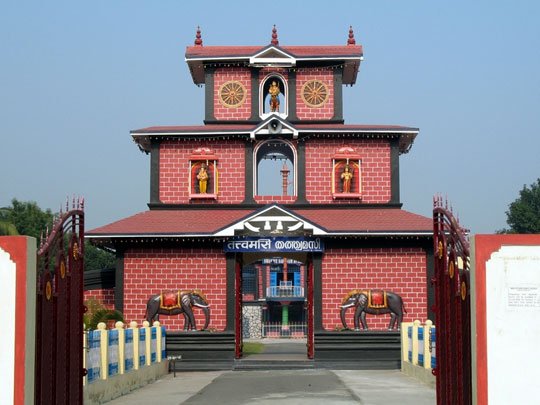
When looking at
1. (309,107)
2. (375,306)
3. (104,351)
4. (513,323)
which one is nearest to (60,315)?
(513,323)

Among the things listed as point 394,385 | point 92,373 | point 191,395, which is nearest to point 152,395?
point 191,395

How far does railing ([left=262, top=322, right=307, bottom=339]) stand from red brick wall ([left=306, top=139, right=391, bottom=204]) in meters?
31.9

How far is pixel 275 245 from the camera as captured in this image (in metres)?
27.7

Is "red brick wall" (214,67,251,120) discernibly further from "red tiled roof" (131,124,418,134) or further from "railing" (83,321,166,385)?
"railing" (83,321,166,385)

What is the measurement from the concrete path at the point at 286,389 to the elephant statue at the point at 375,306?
165 cm

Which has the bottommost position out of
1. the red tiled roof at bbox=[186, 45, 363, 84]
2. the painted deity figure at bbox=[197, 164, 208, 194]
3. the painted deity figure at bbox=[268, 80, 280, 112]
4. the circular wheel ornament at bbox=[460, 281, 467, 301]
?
the circular wheel ornament at bbox=[460, 281, 467, 301]

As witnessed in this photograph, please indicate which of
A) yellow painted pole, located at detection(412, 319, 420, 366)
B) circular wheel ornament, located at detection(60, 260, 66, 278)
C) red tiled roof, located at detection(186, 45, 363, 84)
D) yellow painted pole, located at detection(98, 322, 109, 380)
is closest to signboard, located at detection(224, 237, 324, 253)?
yellow painted pole, located at detection(412, 319, 420, 366)

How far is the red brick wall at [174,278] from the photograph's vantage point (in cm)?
2823

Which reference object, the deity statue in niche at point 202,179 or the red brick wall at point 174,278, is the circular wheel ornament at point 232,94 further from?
the red brick wall at point 174,278

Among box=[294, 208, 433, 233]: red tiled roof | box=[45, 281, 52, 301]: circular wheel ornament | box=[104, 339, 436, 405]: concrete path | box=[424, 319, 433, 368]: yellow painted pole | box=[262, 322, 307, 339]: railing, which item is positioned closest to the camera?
box=[45, 281, 52, 301]: circular wheel ornament

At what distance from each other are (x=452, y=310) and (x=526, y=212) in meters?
75.3

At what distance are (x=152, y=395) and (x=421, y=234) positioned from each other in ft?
34.1

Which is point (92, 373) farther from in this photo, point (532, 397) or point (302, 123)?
point (302, 123)

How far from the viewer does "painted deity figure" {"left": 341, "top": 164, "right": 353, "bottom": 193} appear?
2989 cm
